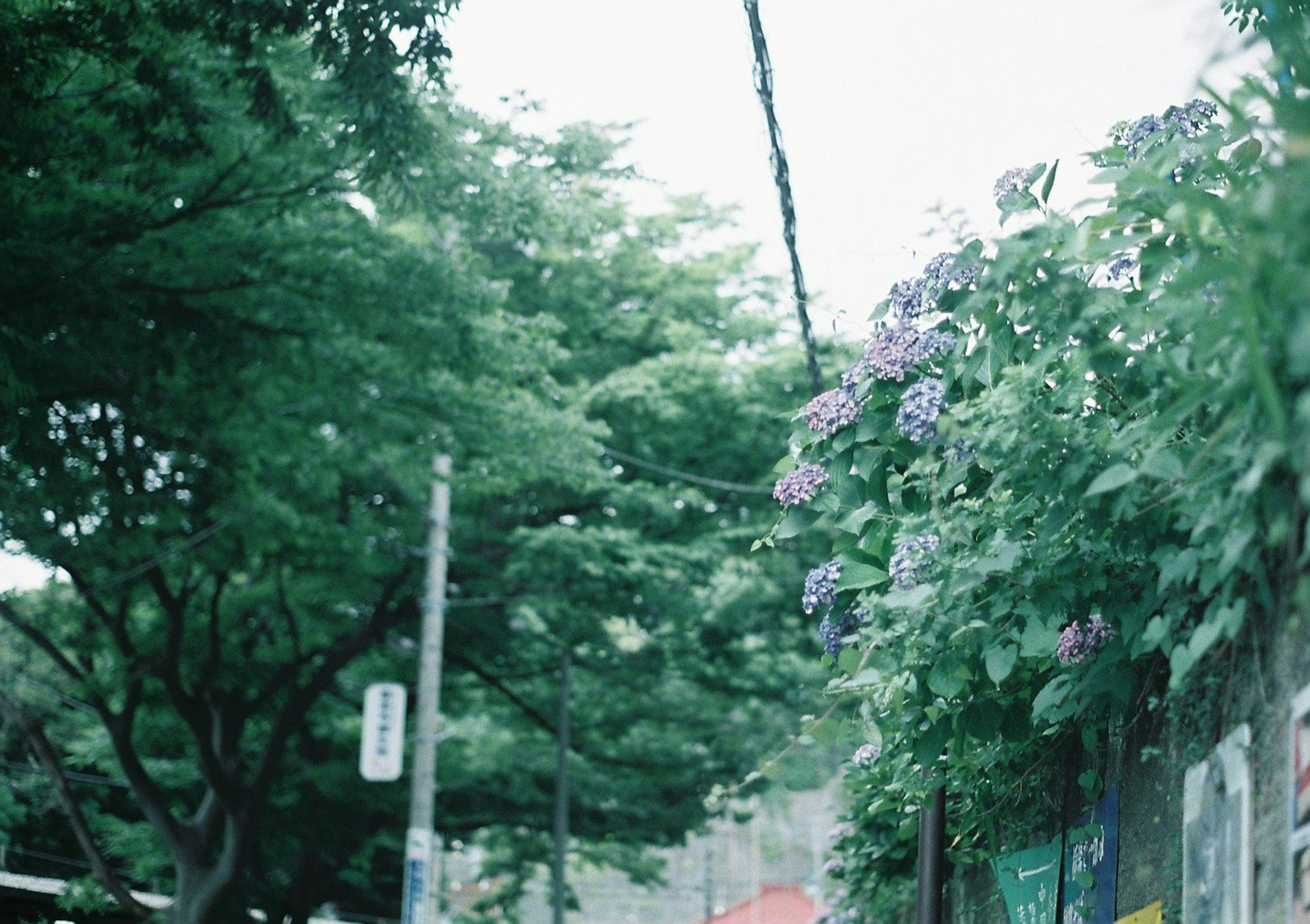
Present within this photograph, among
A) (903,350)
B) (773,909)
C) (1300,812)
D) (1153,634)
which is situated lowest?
(1300,812)

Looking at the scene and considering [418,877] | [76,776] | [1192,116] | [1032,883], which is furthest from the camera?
[76,776]

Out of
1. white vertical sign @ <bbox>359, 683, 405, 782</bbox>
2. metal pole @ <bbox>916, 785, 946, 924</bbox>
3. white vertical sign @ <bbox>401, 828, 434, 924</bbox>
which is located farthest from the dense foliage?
metal pole @ <bbox>916, 785, 946, 924</bbox>

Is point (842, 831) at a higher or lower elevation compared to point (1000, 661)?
higher

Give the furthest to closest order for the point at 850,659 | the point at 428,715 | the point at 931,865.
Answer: the point at 428,715 → the point at 931,865 → the point at 850,659

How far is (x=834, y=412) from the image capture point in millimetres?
4508

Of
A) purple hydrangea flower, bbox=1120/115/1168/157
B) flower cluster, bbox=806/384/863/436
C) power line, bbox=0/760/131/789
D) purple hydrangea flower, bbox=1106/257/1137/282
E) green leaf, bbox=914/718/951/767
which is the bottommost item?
green leaf, bbox=914/718/951/767

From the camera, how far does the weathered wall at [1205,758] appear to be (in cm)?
315

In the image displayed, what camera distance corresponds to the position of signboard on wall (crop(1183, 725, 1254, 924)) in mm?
3301

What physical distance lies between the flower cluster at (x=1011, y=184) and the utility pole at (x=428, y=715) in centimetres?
1090

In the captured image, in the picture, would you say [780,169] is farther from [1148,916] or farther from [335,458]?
[335,458]

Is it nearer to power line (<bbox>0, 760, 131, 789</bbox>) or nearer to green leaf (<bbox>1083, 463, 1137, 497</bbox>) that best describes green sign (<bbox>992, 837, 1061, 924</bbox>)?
green leaf (<bbox>1083, 463, 1137, 497</bbox>)

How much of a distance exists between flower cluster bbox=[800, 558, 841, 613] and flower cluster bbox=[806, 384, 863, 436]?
0.44 meters

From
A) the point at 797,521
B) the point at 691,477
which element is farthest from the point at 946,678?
the point at 691,477

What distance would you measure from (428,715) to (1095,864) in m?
11.9
